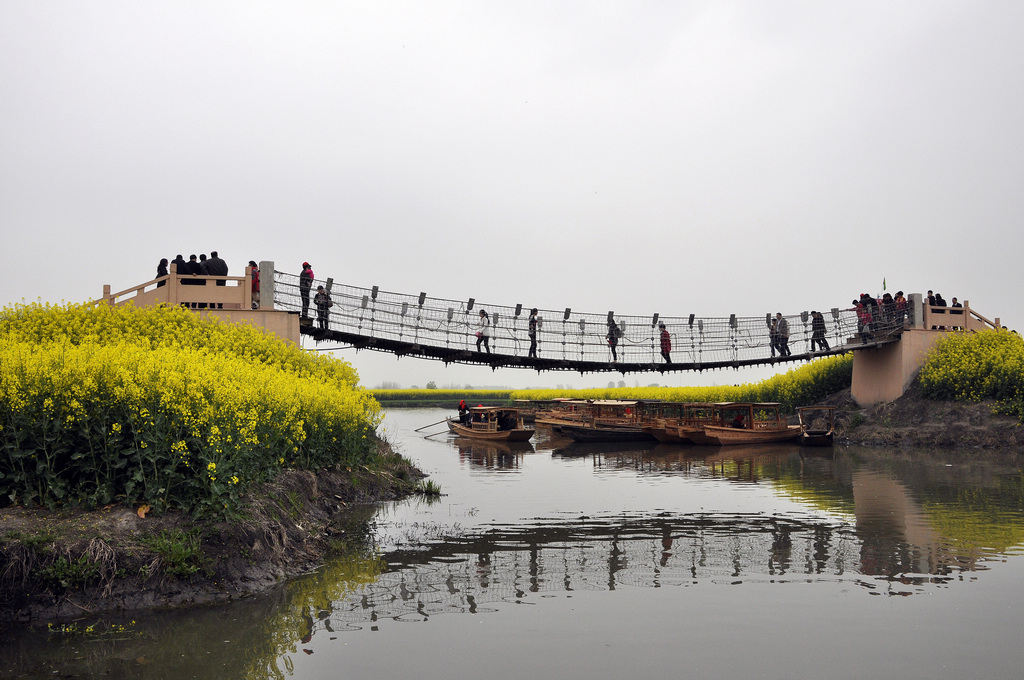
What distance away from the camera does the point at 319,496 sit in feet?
48.4

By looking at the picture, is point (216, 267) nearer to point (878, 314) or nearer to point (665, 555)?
point (665, 555)

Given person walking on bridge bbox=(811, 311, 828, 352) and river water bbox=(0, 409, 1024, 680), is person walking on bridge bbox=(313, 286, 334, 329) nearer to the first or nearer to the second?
river water bbox=(0, 409, 1024, 680)

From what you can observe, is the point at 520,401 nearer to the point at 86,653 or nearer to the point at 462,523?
the point at 462,523

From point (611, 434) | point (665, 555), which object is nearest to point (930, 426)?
point (611, 434)

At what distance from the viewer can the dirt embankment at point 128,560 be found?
27.3 ft

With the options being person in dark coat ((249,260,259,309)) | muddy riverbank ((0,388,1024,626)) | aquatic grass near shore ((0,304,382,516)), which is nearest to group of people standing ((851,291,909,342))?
person in dark coat ((249,260,259,309))

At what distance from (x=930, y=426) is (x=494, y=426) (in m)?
19.8

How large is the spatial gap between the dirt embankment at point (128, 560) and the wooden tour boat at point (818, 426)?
2785cm

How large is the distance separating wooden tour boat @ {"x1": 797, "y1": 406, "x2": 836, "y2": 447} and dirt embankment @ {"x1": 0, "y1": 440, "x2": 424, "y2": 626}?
91.4 feet

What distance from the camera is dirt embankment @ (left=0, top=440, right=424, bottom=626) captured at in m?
8.34

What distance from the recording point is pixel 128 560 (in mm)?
8797

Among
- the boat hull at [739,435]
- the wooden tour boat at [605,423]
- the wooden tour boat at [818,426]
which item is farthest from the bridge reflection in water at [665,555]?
the wooden tour boat at [605,423]

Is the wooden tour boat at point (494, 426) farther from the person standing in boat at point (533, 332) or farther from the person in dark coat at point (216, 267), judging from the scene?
the person in dark coat at point (216, 267)

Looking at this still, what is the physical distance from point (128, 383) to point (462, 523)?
24.6ft
